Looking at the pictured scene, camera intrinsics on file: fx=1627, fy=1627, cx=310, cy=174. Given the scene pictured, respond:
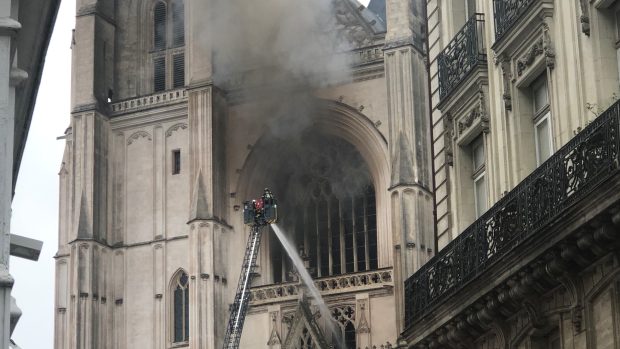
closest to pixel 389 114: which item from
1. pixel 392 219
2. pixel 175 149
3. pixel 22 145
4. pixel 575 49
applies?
pixel 392 219

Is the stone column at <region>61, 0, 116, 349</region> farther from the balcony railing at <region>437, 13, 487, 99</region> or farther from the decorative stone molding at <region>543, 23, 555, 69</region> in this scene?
the decorative stone molding at <region>543, 23, 555, 69</region>

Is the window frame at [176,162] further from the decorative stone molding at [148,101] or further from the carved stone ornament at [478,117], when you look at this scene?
the carved stone ornament at [478,117]

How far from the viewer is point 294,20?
5103 centimetres

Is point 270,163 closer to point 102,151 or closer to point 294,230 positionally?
point 294,230

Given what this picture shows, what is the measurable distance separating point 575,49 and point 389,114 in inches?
1248

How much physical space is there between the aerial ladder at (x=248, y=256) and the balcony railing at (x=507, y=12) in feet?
99.9

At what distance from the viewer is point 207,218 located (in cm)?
4938

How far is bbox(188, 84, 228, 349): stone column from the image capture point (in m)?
48.8

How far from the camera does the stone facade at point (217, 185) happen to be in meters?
47.7

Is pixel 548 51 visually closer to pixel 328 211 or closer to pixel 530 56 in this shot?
pixel 530 56

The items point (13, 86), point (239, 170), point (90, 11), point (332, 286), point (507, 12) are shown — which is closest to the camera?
point (13, 86)

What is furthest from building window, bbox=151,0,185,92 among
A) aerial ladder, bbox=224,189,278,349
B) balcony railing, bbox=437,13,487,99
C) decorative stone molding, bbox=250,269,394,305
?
balcony railing, bbox=437,13,487,99

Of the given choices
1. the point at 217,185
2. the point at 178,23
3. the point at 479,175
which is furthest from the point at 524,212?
the point at 178,23

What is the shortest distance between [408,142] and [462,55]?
27.5 metres
